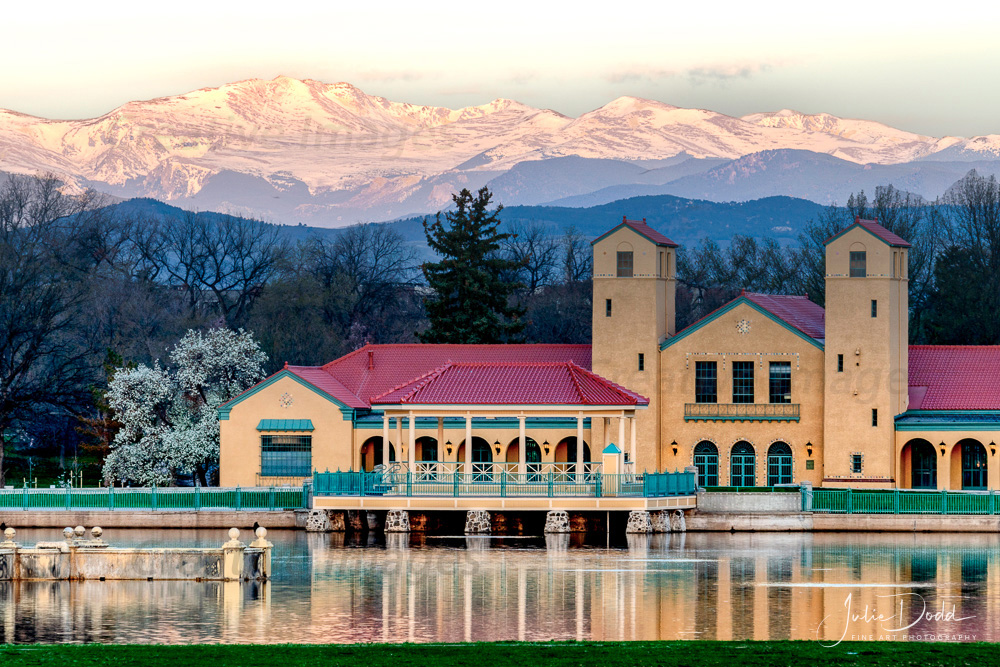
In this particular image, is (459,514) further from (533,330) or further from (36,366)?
(533,330)

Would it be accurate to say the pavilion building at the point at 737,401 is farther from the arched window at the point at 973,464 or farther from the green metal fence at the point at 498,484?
the green metal fence at the point at 498,484

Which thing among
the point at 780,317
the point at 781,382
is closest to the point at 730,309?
the point at 780,317

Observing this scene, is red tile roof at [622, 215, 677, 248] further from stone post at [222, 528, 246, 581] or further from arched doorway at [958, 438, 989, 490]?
stone post at [222, 528, 246, 581]

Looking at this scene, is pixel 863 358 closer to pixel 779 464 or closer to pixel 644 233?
pixel 779 464

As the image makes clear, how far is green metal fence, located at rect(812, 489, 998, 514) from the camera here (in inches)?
2100

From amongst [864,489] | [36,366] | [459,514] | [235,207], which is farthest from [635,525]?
[235,207]

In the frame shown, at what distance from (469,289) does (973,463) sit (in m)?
28.2

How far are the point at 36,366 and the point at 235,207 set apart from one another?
85.0 m

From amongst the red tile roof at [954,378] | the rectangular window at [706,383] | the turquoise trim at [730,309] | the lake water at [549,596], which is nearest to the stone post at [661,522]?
the lake water at [549,596]

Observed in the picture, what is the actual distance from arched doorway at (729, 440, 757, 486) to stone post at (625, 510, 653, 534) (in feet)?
39.0

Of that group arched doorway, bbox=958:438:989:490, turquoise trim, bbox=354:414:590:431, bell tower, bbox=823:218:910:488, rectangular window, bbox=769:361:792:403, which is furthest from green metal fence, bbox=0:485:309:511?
arched doorway, bbox=958:438:989:490

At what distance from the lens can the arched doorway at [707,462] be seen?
2483 inches

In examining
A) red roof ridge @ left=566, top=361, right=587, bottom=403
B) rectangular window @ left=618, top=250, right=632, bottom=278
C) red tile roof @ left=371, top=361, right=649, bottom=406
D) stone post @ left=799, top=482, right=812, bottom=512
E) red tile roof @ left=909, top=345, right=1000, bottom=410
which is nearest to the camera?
red roof ridge @ left=566, top=361, right=587, bottom=403

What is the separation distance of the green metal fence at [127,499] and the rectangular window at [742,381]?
17388mm
